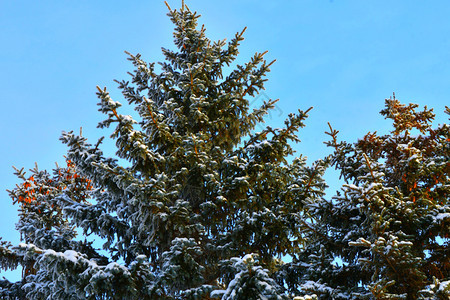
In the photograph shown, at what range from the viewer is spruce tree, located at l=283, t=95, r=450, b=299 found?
782 centimetres

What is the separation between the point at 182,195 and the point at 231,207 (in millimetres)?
1436

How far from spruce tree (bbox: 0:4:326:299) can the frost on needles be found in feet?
0.11

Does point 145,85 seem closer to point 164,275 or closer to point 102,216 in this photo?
point 102,216

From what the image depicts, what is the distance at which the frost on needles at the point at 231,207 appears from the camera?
26.6 feet

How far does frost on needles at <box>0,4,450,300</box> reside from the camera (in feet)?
26.6

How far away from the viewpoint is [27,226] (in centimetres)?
1231

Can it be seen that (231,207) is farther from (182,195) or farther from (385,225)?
(385,225)

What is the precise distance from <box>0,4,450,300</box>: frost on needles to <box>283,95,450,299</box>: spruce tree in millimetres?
32

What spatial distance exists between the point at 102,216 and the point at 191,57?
5558 millimetres

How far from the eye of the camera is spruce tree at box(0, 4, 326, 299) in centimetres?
825

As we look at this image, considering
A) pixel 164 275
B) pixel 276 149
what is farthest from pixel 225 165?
pixel 164 275

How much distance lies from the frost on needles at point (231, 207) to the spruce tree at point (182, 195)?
0.11 feet

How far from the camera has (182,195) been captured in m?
11.3

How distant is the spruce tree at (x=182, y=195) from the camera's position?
325 inches
